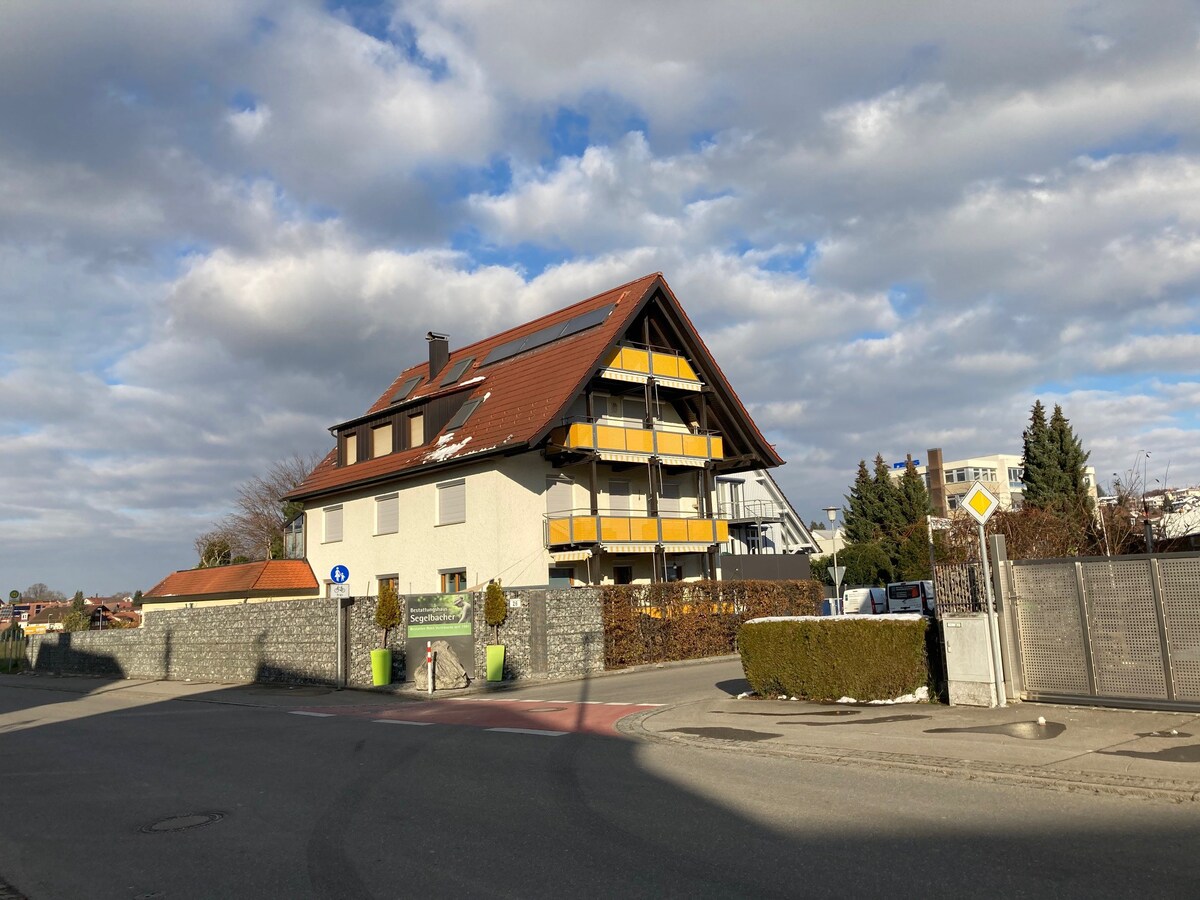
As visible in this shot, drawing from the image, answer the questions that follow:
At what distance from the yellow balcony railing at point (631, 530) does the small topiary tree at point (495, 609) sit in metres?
6.54

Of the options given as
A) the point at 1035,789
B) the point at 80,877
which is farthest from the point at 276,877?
the point at 1035,789

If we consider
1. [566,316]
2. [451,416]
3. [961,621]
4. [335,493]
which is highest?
[566,316]

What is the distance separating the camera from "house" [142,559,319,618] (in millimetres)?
36791

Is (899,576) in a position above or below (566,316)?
below

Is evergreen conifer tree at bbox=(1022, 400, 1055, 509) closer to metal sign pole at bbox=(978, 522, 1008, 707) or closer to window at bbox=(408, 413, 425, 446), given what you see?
window at bbox=(408, 413, 425, 446)

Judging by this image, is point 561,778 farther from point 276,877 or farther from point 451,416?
point 451,416

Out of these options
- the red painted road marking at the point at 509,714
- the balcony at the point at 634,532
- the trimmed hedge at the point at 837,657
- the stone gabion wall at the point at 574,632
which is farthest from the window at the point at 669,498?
the trimmed hedge at the point at 837,657

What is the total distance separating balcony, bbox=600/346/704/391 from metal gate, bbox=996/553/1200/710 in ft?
65.7

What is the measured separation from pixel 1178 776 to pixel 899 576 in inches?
1894

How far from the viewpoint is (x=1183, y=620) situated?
10.8m

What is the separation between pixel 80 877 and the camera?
267 inches

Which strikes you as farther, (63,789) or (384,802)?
(63,789)

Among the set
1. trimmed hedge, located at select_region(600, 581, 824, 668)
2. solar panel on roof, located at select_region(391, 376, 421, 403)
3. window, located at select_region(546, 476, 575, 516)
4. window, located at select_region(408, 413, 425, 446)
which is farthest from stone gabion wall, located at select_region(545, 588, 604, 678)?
solar panel on roof, located at select_region(391, 376, 421, 403)

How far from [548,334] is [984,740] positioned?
86.0 feet
